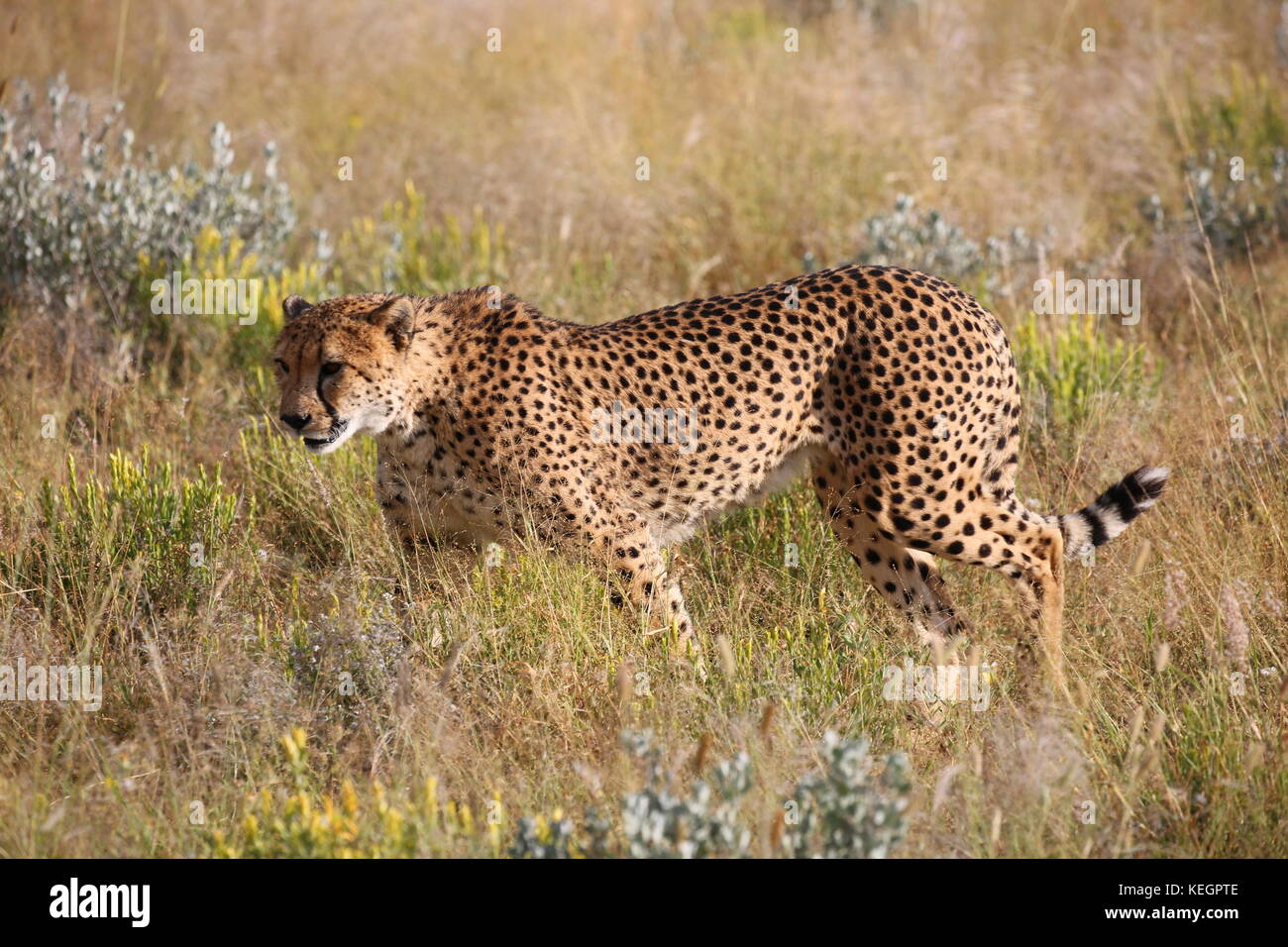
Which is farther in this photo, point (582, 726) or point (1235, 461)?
point (1235, 461)

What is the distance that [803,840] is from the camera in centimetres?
277

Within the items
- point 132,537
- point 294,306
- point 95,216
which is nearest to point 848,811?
point 294,306

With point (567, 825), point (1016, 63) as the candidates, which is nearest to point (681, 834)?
point (567, 825)

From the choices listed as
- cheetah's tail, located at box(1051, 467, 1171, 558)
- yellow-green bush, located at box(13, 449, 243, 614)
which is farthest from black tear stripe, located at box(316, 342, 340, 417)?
cheetah's tail, located at box(1051, 467, 1171, 558)

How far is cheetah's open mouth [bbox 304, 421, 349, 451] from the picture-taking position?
12.3 ft

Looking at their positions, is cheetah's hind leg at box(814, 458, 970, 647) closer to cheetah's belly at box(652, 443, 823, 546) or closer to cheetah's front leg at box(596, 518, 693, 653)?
cheetah's belly at box(652, 443, 823, 546)

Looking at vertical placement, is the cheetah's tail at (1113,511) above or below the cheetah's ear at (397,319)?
below

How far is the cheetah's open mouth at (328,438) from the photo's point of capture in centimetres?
375

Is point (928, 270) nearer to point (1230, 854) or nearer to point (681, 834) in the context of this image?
point (1230, 854)

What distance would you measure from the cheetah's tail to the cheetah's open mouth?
209 centimetres

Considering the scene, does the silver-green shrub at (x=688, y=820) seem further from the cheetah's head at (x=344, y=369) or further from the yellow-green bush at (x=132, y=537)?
the yellow-green bush at (x=132, y=537)

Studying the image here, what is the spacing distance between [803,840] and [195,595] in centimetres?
221

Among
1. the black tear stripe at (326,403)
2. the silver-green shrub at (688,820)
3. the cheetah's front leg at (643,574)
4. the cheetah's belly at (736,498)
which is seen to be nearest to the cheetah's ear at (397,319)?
the black tear stripe at (326,403)

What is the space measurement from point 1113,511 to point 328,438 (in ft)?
7.37
